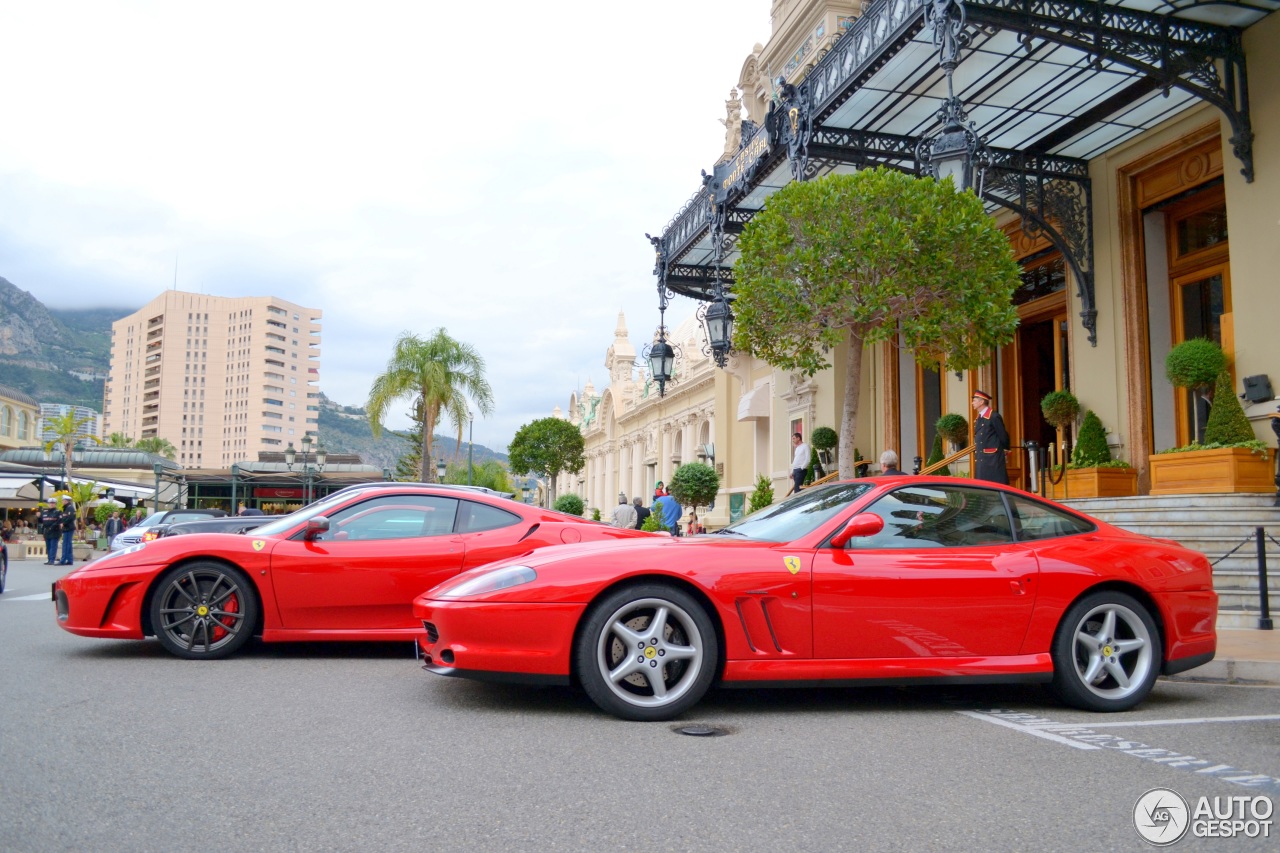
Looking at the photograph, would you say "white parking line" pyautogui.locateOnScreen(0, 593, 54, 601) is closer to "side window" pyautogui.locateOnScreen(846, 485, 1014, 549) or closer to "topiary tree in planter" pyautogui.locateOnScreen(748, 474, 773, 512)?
"side window" pyautogui.locateOnScreen(846, 485, 1014, 549)

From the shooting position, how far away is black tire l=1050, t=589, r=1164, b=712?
5465 millimetres

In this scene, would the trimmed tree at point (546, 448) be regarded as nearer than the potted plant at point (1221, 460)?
No

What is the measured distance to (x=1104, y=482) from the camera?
562 inches

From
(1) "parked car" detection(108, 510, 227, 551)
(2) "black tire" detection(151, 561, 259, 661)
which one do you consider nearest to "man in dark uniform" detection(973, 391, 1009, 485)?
(2) "black tire" detection(151, 561, 259, 661)

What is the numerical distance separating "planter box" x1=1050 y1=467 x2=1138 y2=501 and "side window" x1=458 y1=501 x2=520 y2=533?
398 inches

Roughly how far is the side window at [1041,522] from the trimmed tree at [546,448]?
5166 cm

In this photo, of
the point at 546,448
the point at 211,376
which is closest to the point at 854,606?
the point at 546,448

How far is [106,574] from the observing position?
22.5 feet

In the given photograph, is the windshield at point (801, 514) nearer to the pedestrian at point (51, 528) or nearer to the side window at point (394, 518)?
the side window at point (394, 518)

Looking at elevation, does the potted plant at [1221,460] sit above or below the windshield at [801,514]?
above

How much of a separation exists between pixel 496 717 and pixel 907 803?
2.20 meters

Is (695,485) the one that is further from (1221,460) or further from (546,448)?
(546,448)

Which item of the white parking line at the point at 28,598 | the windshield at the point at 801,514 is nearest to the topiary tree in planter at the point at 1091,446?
the windshield at the point at 801,514

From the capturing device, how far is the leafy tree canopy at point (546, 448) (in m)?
57.1
